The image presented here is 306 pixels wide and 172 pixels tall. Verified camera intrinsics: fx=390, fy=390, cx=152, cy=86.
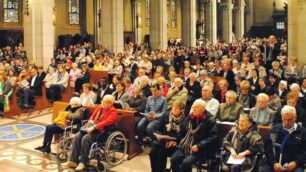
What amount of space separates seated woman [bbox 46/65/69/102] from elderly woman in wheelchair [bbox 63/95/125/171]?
568 centimetres

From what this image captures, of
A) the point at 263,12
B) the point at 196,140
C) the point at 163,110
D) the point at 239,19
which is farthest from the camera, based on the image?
the point at 263,12

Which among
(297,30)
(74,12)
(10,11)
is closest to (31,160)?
(297,30)

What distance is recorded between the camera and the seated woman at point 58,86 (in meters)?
12.8

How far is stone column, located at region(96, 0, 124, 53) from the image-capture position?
20.7 m

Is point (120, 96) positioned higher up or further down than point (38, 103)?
higher up

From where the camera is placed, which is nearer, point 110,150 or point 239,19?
point 110,150

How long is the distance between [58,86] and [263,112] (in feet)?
25.5

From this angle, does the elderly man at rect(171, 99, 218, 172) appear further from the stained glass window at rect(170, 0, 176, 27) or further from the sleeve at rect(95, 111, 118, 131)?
the stained glass window at rect(170, 0, 176, 27)

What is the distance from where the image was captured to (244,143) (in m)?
5.73

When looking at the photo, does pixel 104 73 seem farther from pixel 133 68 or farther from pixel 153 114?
pixel 153 114

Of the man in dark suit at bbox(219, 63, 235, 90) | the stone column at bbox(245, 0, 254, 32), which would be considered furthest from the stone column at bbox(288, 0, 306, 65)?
the stone column at bbox(245, 0, 254, 32)

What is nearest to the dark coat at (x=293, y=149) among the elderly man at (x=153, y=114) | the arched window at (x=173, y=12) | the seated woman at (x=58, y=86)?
the elderly man at (x=153, y=114)

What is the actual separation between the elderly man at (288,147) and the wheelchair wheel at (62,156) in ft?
13.3

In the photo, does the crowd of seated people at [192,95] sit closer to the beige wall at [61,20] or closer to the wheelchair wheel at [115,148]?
the wheelchair wheel at [115,148]
